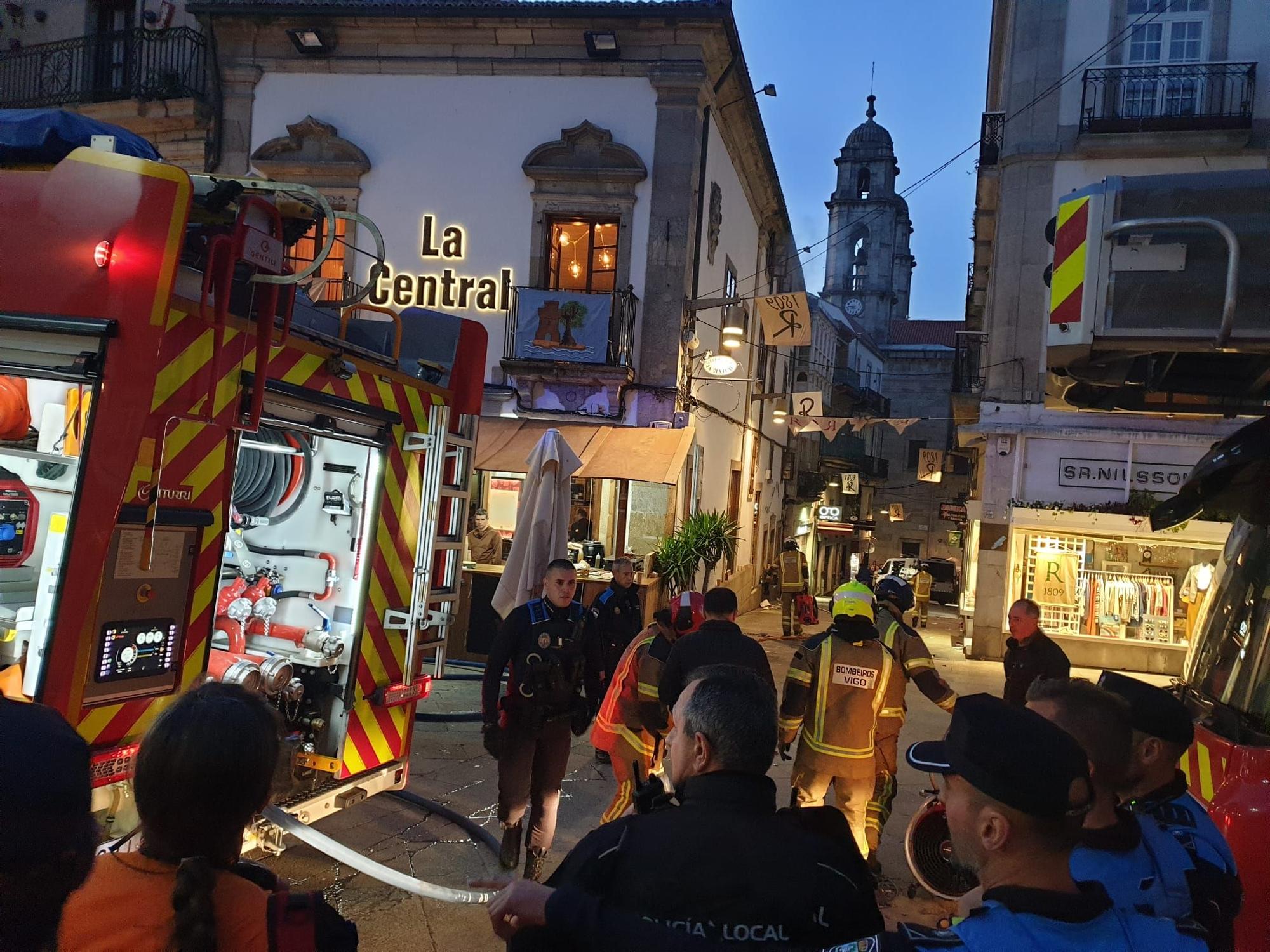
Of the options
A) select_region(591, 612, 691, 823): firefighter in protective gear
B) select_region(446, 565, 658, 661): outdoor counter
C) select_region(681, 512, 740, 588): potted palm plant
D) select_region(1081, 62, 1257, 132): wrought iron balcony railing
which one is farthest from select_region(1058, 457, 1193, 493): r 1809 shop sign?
select_region(591, 612, 691, 823): firefighter in protective gear

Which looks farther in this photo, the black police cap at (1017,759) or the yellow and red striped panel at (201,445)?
the yellow and red striped panel at (201,445)

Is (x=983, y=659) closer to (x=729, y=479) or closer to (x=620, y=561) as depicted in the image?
(x=729, y=479)

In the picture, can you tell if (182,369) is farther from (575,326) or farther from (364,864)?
(575,326)

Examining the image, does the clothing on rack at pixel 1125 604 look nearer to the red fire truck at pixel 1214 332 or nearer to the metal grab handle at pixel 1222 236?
the red fire truck at pixel 1214 332

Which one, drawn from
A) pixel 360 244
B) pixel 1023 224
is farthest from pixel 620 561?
pixel 1023 224

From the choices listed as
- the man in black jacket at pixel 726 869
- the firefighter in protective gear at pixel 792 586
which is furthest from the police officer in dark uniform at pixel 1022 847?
the firefighter in protective gear at pixel 792 586

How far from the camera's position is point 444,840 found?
647cm

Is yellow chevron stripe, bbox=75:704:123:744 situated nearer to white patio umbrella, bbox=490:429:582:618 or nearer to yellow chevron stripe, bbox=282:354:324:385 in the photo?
yellow chevron stripe, bbox=282:354:324:385

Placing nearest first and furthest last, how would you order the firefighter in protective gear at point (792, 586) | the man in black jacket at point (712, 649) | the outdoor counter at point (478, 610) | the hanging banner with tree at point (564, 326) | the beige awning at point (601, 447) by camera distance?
the man in black jacket at point (712, 649) → the outdoor counter at point (478, 610) → the beige awning at point (601, 447) → the hanging banner with tree at point (564, 326) → the firefighter in protective gear at point (792, 586)

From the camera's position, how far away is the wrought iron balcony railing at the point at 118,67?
16.4 meters

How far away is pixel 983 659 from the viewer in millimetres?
17016

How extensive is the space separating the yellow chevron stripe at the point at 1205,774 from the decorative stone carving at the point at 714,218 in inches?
568

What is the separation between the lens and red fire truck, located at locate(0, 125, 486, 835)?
3.68 meters

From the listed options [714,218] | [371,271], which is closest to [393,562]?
[371,271]
